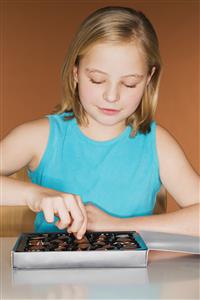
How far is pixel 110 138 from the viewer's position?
1.64 meters

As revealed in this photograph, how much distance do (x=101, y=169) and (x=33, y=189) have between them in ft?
1.34

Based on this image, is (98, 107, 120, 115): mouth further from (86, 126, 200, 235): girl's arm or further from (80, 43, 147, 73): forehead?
(86, 126, 200, 235): girl's arm

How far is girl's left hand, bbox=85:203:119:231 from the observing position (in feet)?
4.19

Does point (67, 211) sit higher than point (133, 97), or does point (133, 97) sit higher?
point (133, 97)

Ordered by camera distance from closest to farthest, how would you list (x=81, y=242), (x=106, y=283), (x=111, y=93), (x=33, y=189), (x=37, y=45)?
(x=106, y=283)
(x=81, y=242)
(x=33, y=189)
(x=111, y=93)
(x=37, y=45)

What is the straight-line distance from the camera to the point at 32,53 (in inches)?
141

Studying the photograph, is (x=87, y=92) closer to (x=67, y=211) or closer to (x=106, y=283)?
(x=67, y=211)

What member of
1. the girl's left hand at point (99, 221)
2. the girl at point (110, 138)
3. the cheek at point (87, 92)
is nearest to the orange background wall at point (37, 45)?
the girl at point (110, 138)

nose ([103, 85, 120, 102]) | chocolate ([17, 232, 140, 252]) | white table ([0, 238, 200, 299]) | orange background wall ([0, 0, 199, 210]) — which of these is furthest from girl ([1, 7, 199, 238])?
orange background wall ([0, 0, 199, 210])

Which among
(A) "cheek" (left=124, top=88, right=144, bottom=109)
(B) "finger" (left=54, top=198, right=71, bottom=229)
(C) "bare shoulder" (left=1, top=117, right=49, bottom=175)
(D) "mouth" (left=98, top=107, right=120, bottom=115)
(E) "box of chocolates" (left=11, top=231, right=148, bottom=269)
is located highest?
(A) "cheek" (left=124, top=88, right=144, bottom=109)

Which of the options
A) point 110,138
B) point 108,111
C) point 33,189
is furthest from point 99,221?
point 110,138

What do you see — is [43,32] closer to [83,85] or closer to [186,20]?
[186,20]

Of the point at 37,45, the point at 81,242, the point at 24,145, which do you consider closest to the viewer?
the point at 81,242

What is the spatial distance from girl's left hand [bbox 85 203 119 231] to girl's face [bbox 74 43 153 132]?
0.79 feet
